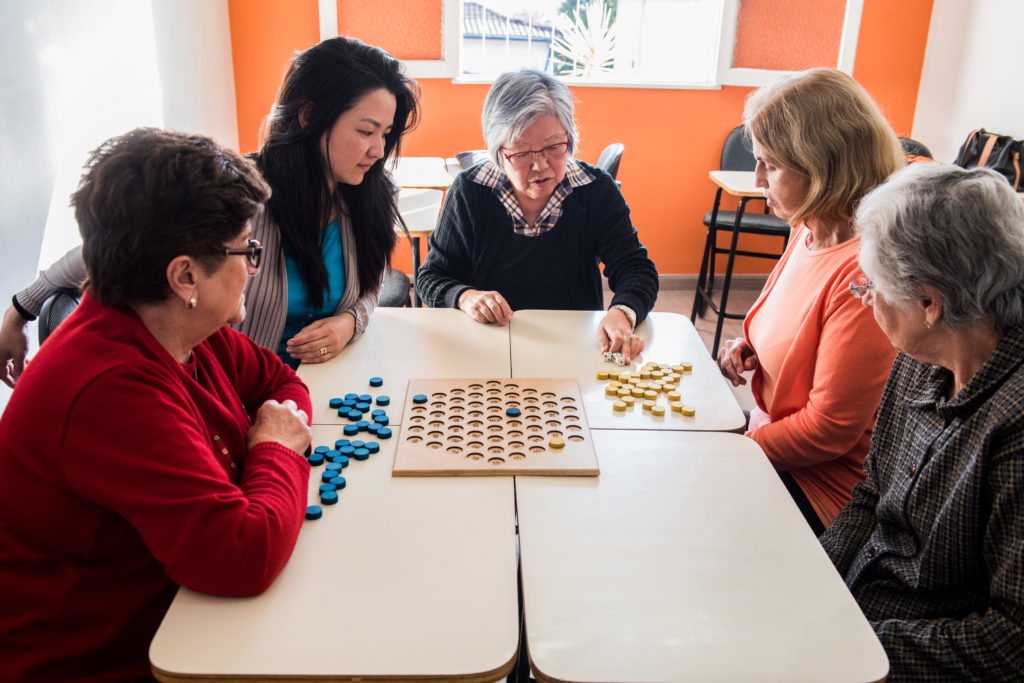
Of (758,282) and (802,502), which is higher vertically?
(802,502)

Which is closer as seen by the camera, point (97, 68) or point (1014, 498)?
point (1014, 498)

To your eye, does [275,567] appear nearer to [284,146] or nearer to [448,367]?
[448,367]

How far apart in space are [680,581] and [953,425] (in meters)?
0.53

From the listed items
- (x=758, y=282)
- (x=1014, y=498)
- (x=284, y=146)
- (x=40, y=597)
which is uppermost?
(x=284, y=146)

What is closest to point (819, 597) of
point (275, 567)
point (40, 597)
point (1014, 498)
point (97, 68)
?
point (1014, 498)

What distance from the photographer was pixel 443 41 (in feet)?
14.4

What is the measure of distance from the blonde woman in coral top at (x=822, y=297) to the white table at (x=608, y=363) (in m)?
0.18

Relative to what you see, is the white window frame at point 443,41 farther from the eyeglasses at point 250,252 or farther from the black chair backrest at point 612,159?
the eyeglasses at point 250,252

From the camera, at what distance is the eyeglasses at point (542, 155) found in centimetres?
220

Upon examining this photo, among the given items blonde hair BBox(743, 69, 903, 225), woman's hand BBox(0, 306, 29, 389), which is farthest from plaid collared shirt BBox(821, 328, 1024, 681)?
woman's hand BBox(0, 306, 29, 389)

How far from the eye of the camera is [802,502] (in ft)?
5.78

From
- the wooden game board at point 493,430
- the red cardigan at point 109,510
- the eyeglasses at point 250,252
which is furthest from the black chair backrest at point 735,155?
the red cardigan at point 109,510

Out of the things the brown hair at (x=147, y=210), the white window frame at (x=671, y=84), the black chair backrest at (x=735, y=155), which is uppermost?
the white window frame at (x=671, y=84)

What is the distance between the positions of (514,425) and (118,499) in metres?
0.73
